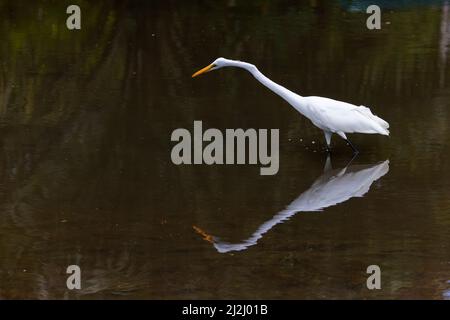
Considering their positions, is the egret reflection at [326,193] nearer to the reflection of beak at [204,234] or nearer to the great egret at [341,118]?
the reflection of beak at [204,234]

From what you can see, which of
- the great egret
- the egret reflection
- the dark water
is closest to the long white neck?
the great egret

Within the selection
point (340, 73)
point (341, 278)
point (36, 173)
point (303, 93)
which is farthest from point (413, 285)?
point (340, 73)

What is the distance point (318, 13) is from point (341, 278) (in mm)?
8214

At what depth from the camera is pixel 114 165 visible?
28.7ft

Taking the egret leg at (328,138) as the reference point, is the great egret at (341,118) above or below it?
above

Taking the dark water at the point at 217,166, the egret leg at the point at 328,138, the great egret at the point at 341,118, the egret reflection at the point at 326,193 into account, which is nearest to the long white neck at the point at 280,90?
the great egret at the point at 341,118

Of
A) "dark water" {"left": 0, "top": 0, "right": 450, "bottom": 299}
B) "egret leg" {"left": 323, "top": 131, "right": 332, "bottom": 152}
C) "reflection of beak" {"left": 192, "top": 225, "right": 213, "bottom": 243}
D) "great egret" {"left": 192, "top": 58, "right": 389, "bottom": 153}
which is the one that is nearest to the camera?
"dark water" {"left": 0, "top": 0, "right": 450, "bottom": 299}

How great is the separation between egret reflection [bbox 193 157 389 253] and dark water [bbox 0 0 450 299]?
0.07ft

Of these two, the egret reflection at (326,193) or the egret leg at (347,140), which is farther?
the egret leg at (347,140)

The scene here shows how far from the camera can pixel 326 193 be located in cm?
815

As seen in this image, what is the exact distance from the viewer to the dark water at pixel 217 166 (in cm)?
669

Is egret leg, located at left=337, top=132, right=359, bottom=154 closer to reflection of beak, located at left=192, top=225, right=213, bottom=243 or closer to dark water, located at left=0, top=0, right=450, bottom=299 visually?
dark water, located at left=0, top=0, right=450, bottom=299

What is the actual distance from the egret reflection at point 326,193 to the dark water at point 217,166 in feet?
0.07

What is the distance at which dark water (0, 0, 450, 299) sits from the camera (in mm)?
6688
